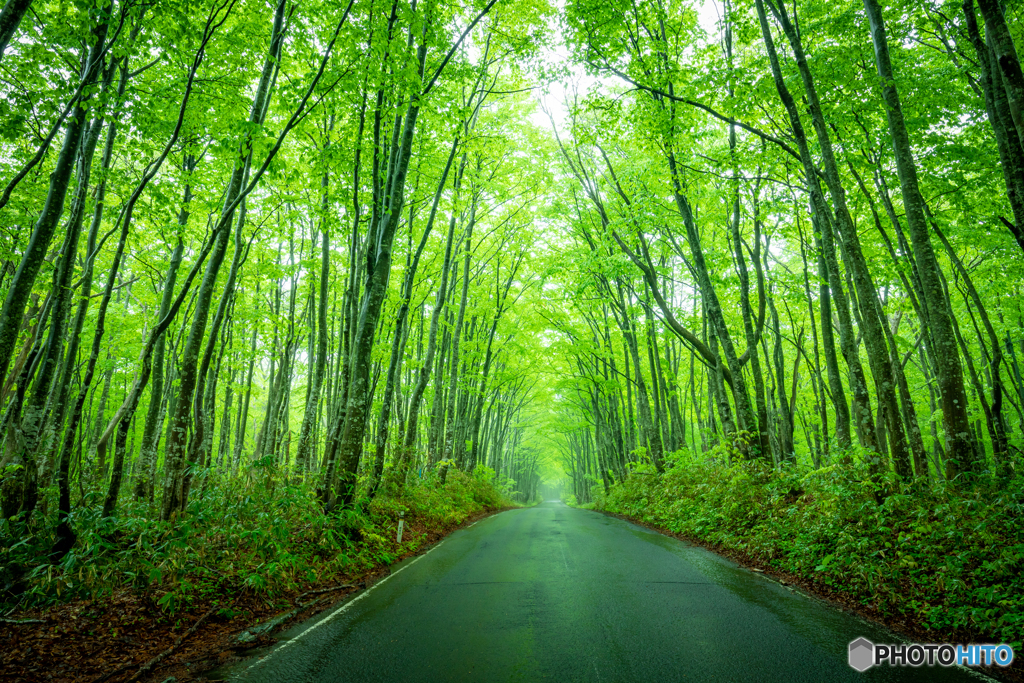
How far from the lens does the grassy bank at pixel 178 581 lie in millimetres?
4133

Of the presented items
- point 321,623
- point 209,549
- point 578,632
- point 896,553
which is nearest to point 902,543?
point 896,553

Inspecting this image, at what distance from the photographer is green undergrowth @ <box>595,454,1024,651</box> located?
446 centimetres

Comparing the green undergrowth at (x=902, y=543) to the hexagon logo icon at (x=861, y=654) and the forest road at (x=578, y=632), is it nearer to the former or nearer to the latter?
the forest road at (x=578, y=632)

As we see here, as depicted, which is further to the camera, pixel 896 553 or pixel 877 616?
pixel 896 553

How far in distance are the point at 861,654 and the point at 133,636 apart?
22.0ft

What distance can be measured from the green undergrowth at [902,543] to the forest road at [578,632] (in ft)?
2.14

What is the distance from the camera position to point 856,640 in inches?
167

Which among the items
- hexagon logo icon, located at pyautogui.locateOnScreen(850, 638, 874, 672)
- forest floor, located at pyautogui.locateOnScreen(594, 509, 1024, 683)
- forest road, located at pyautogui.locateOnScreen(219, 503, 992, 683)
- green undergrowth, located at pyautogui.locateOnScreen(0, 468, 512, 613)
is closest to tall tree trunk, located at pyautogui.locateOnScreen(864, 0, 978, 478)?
forest floor, located at pyautogui.locateOnScreen(594, 509, 1024, 683)

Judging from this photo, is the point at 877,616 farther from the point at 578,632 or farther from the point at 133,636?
the point at 133,636

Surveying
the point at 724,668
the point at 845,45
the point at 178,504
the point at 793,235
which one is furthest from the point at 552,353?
the point at 724,668

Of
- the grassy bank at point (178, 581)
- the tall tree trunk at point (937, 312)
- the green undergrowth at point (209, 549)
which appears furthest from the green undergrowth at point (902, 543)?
the green undergrowth at point (209, 549)

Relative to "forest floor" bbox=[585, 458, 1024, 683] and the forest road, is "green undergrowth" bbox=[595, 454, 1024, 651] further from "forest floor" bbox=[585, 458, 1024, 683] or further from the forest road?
the forest road

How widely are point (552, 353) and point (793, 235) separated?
13204 millimetres

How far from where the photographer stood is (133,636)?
4.49 m
